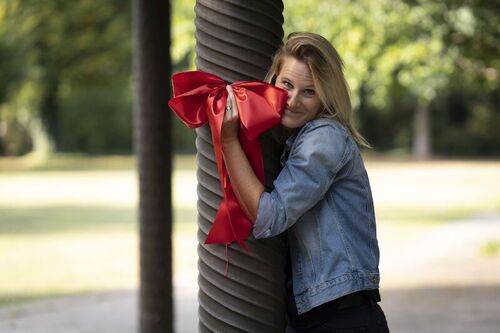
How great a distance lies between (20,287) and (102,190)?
1377 cm

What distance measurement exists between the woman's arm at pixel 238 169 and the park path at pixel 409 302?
207 inches

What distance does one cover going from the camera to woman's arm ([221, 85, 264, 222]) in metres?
2.23

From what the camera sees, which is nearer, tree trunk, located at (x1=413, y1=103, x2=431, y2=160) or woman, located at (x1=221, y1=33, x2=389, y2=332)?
woman, located at (x1=221, y1=33, x2=389, y2=332)

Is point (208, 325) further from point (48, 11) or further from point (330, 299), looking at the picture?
point (48, 11)

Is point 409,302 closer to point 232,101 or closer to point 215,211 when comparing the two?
point 215,211

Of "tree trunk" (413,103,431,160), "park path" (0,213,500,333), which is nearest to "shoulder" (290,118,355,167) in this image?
"park path" (0,213,500,333)

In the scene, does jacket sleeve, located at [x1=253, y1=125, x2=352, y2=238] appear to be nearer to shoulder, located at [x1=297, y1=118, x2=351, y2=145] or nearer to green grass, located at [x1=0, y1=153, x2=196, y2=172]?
shoulder, located at [x1=297, y1=118, x2=351, y2=145]

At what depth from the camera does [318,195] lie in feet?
7.34

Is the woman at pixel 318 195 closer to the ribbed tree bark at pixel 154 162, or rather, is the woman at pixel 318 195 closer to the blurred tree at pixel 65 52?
the ribbed tree bark at pixel 154 162

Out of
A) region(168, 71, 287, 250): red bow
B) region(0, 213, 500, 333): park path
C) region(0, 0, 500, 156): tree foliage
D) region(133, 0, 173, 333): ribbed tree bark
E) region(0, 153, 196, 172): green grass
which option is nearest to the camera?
region(168, 71, 287, 250): red bow

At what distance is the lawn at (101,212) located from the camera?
10.7 m

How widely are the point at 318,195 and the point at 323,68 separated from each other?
314 mm

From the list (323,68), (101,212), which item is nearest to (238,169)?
(323,68)

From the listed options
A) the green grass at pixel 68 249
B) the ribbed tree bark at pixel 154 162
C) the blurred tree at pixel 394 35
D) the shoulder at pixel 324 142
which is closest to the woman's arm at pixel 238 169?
the shoulder at pixel 324 142
